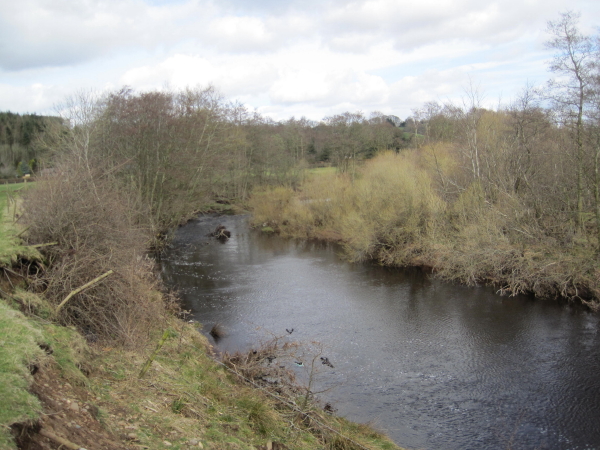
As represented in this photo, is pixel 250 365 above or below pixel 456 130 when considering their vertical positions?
below

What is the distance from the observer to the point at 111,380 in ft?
23.2

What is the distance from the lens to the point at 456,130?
34.4m

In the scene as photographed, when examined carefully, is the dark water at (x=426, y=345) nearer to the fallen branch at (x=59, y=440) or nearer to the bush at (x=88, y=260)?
the bush at (x=88, y=260)

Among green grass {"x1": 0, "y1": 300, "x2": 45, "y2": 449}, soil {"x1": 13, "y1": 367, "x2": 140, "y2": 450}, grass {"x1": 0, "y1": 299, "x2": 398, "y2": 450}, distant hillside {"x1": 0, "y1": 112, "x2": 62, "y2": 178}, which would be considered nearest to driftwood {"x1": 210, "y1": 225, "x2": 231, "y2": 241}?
distant hillside {"x1": 0, "y1": 112, "x2": 62, "y2": 178}

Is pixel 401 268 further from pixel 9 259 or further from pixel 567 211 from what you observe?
pixel 9 259

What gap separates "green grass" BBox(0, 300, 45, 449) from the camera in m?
4.54

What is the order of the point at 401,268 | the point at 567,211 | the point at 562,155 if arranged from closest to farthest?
the point at 567,211 → the point at 562,155 → the point at 401,268

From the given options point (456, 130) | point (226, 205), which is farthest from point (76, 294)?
point (226, 205)

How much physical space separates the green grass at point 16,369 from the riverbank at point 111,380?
0.04ft

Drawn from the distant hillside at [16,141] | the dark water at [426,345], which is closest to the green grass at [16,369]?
the dark water at [426,345]

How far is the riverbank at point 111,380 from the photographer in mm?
5176

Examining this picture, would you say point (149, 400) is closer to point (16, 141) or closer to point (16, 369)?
point (16, 369)

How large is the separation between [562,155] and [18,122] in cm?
5889

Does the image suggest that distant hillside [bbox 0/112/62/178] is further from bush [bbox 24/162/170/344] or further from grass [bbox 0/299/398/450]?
grass [bbox 0/299/398/450]
